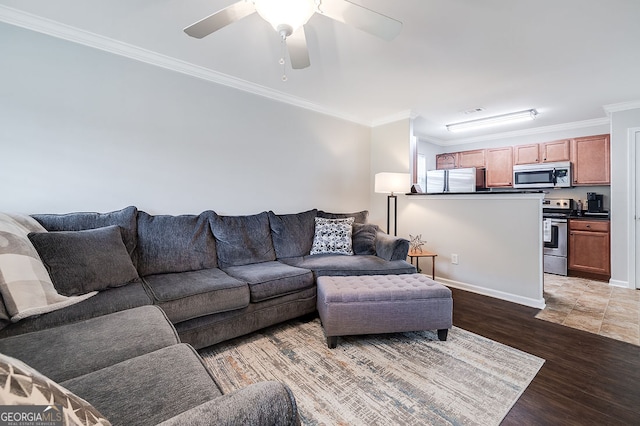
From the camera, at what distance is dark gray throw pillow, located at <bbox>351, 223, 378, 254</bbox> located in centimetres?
318

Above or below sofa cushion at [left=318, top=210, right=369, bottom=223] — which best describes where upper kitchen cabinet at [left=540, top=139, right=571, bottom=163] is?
above

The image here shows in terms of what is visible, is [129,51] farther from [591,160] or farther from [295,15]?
[591,160]

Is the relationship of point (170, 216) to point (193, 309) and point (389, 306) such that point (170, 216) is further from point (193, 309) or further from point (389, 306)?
point (389, 306)

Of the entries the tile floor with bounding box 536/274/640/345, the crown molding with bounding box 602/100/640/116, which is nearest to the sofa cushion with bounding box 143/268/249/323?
the tile floor with bounding box 536/274/640/345

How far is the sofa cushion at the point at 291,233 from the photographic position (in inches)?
120

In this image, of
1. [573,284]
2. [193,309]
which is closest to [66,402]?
[193,309]

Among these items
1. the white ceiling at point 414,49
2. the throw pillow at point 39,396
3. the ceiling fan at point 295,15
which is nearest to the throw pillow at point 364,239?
the white ceiling at point 414,49

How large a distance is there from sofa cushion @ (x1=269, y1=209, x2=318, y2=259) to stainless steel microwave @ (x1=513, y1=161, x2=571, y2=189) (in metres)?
4.01

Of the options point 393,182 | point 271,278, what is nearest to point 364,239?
point 393,182

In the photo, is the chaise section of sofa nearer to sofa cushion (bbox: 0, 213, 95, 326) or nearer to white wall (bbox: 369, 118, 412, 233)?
sofa cushion (bbox: 0, 213, 95, 326)

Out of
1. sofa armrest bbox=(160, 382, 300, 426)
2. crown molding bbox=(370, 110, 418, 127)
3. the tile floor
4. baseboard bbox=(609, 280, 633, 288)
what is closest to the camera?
sofa armrest bbox=(160, 382, 300, 426)

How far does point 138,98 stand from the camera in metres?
2.46

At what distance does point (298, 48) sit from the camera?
1.70 m

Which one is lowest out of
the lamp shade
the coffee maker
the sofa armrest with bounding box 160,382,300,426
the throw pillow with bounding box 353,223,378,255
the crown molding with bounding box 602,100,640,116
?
the sofa armrest with bounding box 160,382,300,426
